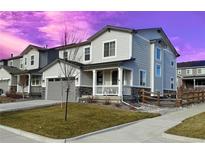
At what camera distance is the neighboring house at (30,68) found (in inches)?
1248

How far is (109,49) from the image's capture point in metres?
24.4

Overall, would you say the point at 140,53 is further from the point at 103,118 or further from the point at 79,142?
the point at 79,142

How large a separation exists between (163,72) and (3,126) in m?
17.1

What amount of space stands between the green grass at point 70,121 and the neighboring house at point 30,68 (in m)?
13.8

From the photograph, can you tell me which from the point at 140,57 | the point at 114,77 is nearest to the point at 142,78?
the point at 140,57

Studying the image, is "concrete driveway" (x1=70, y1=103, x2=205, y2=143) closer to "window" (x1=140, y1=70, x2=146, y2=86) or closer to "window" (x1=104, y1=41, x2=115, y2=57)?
"window" (x1=140, y1=70, x2=146, y2=86)

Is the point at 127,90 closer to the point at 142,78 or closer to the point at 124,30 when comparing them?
the point at 142,78

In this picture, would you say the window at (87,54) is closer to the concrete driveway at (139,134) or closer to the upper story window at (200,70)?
the concrete driveway at (139,134)

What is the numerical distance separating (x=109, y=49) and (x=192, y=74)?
3368 centimetres

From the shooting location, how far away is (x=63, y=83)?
1014 inches

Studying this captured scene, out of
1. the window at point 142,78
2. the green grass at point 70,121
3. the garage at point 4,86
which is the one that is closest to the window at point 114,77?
the window at point 142,78

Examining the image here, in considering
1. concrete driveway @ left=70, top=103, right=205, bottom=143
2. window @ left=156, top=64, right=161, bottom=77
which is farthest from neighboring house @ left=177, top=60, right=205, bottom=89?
concrete driveway @ left=70, top=103, right=205, bottom=143

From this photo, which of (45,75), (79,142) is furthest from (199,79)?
(79,142)
